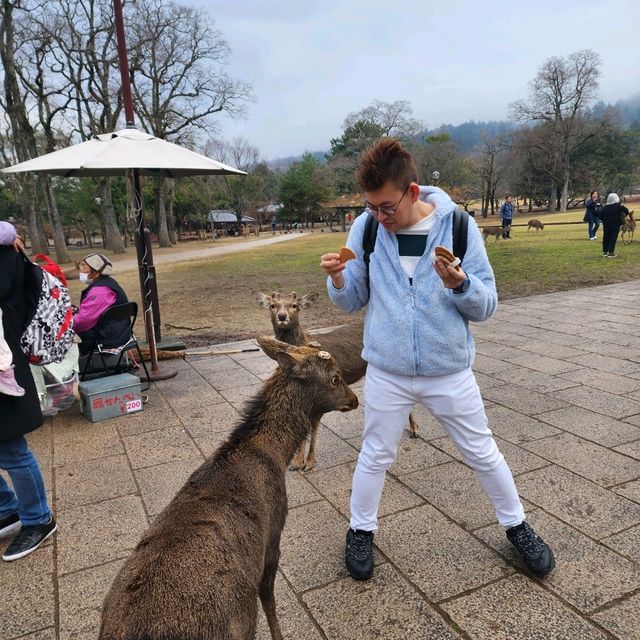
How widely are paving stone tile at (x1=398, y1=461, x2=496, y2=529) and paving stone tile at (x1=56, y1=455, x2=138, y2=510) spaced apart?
2133 millimetres

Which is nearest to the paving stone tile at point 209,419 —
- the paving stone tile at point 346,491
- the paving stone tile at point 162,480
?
the paving stone tile at point 162,480

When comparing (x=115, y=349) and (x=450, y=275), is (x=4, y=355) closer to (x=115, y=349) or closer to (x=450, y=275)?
(x=450, y=275)

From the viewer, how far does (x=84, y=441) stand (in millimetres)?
→ 4812

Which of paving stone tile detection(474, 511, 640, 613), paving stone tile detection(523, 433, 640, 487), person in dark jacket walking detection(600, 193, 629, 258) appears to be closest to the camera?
paving stone tile detection(474, 511, 640, 613)

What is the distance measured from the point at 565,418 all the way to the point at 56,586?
14.0 feet

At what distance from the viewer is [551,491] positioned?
3613mm

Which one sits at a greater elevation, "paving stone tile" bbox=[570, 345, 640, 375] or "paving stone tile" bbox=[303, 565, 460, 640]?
"paving stone tile" bbox=[303, 565, 460, 640]

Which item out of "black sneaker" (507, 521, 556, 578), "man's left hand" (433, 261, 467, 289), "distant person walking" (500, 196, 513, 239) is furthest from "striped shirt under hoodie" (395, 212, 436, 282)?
"distant person walking" (500, 196, 513, 239)

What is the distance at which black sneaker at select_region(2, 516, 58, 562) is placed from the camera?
10.3ft

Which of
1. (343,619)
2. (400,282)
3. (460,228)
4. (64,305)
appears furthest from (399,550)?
(64,305)

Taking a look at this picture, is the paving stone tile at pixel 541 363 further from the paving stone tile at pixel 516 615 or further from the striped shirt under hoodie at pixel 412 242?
the striped shirt under hoodie at pixel 412 242

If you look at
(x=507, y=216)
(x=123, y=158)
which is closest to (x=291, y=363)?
(x=123, y=158)

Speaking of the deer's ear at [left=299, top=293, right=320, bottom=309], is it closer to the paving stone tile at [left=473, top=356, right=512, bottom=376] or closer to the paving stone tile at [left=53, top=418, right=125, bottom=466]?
the paving stone tile at [left=473, top=356, right=512, bottom=376]

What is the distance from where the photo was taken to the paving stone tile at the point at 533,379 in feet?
18.8
